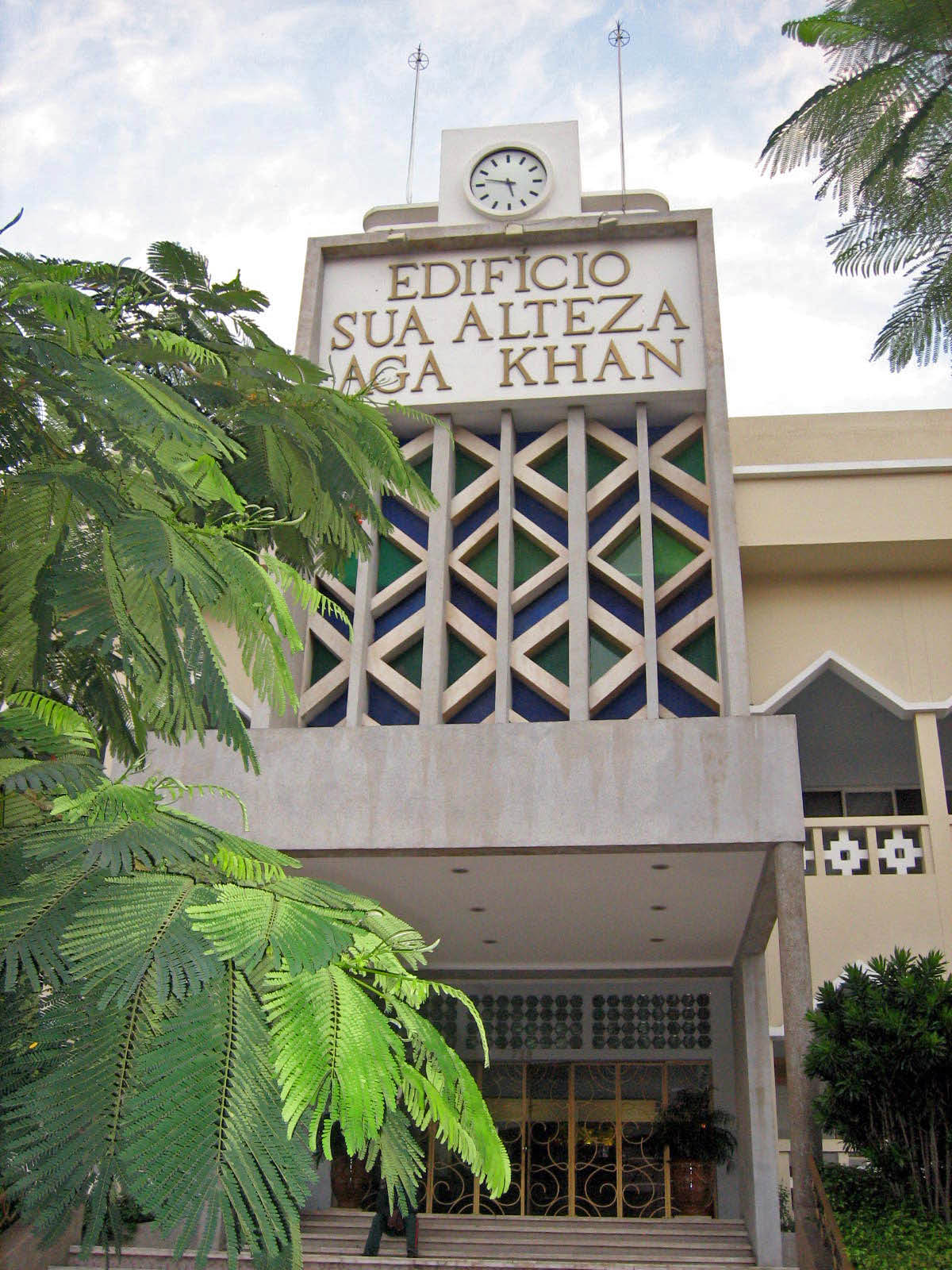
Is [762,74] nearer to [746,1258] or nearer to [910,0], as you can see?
[910,0]

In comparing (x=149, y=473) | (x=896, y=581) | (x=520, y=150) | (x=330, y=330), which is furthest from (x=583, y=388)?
(x=149, y=473)

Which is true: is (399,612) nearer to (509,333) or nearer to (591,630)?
(591,630)

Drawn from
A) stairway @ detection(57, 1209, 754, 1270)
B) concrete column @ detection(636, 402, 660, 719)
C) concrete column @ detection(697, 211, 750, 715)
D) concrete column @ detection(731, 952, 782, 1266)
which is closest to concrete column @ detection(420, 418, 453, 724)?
concrete column @ detection(636, 402, 660, 719)

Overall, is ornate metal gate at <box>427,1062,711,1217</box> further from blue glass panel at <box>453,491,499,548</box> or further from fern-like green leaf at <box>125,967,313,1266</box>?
fern-like green leaf at <box>125,967,313,1266</box>

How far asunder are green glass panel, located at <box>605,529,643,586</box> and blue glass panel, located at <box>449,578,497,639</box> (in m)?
1.44

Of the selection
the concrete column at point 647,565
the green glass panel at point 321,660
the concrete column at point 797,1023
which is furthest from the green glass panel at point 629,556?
the concrete column at point 797,1023

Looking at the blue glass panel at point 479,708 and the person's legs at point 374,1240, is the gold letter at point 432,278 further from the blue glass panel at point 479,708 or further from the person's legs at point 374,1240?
the person's legs at point 374,1240

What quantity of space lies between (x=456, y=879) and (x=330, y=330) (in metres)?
6.80

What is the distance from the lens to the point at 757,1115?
→ 498 inches

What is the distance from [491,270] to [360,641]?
4804 millimetres

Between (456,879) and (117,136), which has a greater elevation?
(117,136)

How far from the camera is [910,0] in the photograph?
9.73 meters

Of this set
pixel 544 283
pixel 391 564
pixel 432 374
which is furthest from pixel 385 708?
pixel 544 283

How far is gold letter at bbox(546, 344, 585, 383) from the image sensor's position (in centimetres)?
1330
